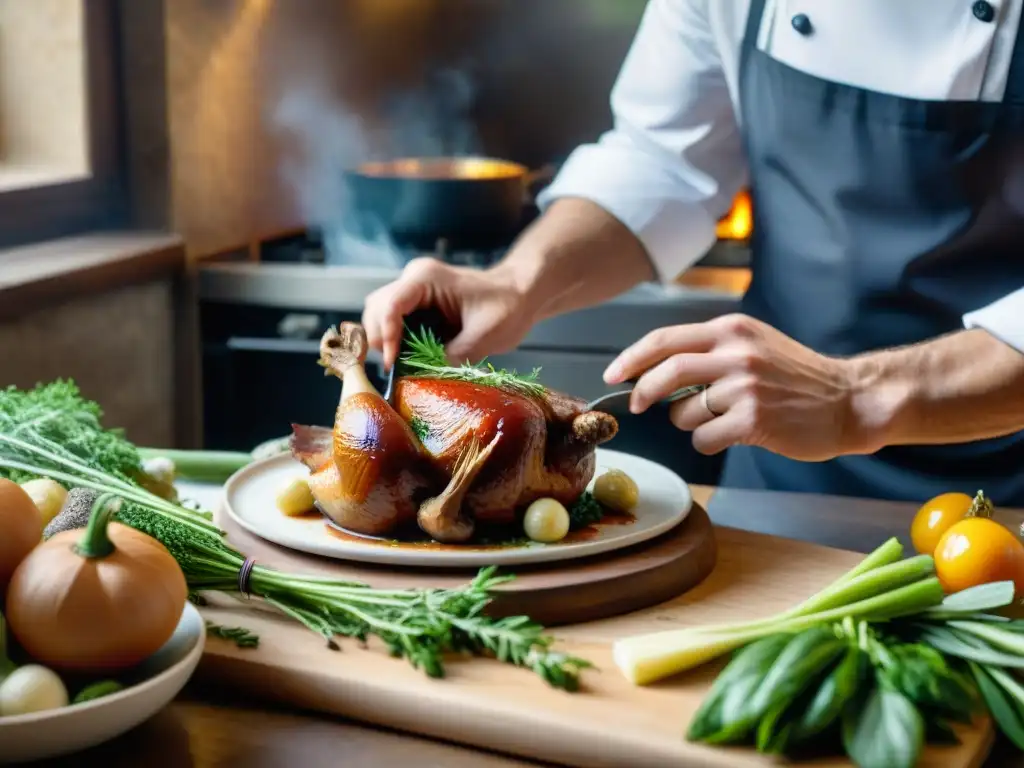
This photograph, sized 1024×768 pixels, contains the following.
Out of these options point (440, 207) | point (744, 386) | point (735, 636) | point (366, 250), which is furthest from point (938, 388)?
point (366, 250)

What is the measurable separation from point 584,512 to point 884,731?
487mm

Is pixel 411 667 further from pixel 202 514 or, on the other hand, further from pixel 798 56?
pixel 798 56

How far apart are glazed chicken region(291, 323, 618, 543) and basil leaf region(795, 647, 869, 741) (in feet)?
1.36

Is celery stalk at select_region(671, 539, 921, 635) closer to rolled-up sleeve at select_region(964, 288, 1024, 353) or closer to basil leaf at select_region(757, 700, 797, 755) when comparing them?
basil leaf at select_region(757, 700, 797, 755)

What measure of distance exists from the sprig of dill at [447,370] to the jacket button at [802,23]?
2.43 ft

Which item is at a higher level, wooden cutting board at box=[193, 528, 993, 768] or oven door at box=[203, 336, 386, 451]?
wooden cutting board at box=[193, 528, 993, 768]

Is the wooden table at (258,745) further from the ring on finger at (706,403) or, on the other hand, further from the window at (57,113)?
the window at (57,113)

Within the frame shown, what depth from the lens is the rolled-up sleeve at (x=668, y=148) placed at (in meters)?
1.93

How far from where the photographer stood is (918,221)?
1746 mm

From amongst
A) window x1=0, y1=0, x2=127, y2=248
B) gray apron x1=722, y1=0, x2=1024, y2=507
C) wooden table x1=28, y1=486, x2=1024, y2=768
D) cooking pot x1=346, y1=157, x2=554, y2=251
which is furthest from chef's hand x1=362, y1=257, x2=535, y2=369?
window x1=0, y1=0, x2=127, y2=248

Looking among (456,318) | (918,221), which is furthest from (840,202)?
(456,318)

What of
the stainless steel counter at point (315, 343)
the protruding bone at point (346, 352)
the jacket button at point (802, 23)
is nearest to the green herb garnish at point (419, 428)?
the protruding bone at point (346, 352)

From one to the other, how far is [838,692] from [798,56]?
1.23 meters

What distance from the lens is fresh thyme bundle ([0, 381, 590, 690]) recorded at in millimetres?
967
